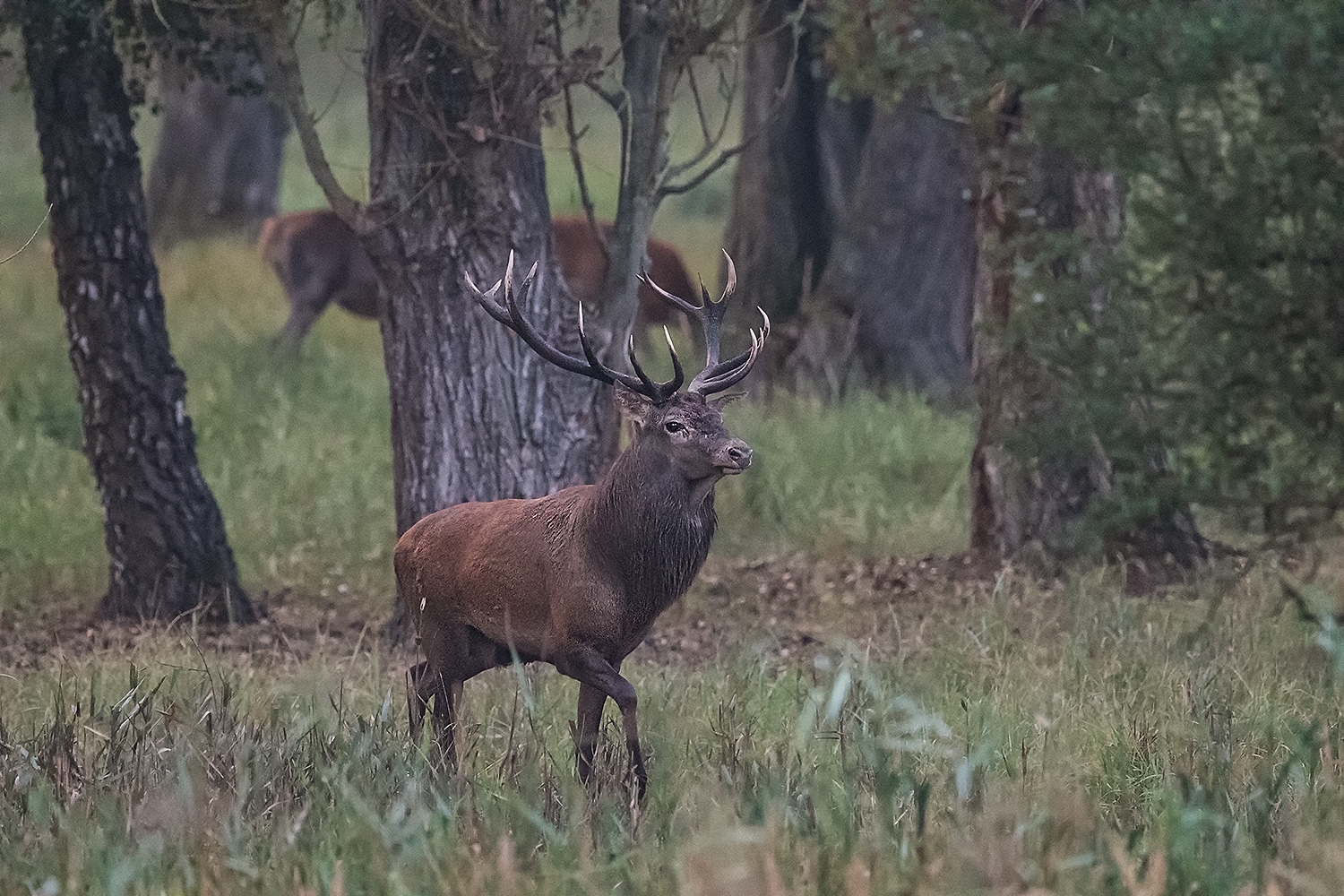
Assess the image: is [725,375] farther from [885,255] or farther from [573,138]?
[885,255]

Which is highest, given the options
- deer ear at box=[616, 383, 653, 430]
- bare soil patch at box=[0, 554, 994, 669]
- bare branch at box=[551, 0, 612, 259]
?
bare branch at box=[551, 0, 612, 259]

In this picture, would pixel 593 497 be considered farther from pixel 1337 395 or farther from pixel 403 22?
pixel 403 22

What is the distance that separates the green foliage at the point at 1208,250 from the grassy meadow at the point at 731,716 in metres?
0.58

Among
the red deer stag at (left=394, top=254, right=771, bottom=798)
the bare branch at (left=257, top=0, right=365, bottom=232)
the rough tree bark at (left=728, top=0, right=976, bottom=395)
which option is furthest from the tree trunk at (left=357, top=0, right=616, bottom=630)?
the rough tree bark at (left=728, top=0, right=976, bottom=395)

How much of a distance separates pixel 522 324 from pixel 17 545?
5.40 m

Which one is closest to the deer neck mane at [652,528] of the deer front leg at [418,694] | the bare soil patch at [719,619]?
the deer front leg at [418,694]

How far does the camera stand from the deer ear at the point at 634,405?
18.1 feet

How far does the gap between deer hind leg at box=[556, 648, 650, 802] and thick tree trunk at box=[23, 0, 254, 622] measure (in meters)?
3.37

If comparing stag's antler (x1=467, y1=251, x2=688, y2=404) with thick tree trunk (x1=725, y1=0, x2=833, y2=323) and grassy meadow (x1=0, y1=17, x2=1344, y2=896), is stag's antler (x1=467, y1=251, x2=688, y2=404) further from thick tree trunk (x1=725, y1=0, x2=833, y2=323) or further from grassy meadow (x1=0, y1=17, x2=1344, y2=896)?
thick tree trunk (x1=725, y1=0, x2=833, y2=323)

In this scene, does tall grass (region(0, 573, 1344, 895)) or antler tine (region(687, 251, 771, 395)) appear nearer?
tall grass (region(0, 573, 1344, 895))

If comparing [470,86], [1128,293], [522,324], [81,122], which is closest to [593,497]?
[522,324]

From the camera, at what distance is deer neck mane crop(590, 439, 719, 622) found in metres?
5.50

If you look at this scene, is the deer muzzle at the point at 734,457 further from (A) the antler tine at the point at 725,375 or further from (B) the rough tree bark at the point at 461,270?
(B) the rough tree bark at the point at 461,270

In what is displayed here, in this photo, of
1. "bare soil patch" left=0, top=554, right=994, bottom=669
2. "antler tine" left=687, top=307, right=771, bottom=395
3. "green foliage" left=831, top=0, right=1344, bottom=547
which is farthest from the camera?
"bare soil patch" left=0, top=554, right=994, bottom=669
